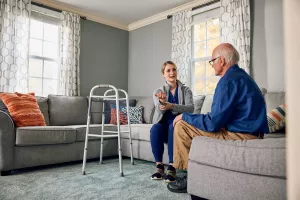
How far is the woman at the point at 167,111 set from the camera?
2324 millimetres

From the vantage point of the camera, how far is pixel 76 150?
2.91 m

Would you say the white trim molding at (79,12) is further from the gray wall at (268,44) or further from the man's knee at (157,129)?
the man's knee at (157,129)

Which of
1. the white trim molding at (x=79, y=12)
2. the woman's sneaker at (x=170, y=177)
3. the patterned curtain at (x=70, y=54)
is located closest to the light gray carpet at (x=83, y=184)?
the woman's sneaker at (x=170, y=177)

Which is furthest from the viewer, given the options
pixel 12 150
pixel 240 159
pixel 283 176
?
pixel 12 150

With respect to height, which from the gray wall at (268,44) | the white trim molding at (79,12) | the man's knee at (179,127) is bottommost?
the man's knee at (179,127)

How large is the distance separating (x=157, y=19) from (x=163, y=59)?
2.77ft

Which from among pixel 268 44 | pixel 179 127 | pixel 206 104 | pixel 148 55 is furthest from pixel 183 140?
pixel 148 55

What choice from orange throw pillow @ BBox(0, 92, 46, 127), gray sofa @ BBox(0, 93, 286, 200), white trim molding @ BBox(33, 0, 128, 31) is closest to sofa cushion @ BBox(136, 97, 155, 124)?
gray sofa @ BBox(0, 93, 286, 200)

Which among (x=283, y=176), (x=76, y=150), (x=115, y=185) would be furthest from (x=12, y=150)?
(x=283, y=176)

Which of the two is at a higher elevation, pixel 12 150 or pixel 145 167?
pixel 12 150

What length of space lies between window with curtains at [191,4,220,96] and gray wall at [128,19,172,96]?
0.54 m

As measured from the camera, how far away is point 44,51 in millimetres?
4305

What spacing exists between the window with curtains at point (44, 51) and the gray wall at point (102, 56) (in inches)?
19.5

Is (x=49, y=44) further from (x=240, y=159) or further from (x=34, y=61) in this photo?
A: (x=240, y=159)
